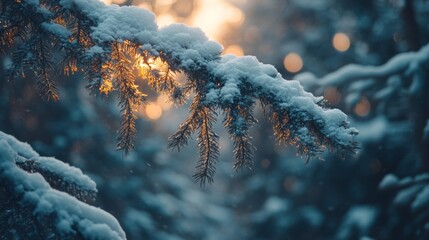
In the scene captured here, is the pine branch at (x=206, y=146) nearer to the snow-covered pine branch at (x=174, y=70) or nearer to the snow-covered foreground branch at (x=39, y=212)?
the snow-covered pine branch at (x=174, y=70)

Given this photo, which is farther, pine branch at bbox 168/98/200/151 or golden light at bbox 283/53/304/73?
golden light at bbox 283/53/304/73

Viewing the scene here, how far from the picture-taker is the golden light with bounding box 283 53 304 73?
9594 mm

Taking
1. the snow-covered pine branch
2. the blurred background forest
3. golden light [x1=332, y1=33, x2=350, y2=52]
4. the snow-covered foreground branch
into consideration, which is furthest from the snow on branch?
golden light [x1=332, y1=33, x2=350, y2=52]

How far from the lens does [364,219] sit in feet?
21.2

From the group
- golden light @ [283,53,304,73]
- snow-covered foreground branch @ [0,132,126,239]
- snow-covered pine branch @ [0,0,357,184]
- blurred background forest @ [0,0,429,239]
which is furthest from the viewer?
golden light @ [283,53,304,73]

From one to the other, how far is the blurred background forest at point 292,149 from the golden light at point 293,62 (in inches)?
1.5

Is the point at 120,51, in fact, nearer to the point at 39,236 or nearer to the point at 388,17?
the point at 39,236

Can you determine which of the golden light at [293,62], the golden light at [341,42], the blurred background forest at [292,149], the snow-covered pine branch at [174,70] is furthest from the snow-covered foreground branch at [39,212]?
the golden light at [293,62]

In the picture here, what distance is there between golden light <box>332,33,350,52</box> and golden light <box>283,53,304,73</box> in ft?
3.02

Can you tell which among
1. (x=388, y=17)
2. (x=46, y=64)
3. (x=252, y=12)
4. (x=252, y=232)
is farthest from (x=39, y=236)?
(x=252, y=12)

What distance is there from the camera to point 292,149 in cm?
956

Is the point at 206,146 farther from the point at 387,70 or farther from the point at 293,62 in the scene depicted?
the point at 293,62

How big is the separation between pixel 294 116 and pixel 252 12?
9.89 metres

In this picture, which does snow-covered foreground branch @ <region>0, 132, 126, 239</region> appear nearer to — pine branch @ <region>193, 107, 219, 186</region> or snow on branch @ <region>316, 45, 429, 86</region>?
pine branch @ <region>193, 107, 219, 186</region>
